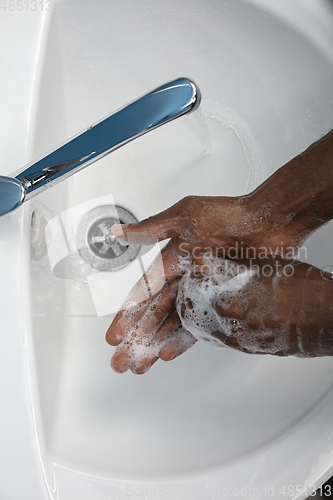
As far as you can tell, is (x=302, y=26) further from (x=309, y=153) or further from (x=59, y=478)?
(x=59, y=478)

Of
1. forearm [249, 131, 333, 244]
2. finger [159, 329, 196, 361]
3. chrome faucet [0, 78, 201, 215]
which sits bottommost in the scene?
finger [159, 329, 196, 361]

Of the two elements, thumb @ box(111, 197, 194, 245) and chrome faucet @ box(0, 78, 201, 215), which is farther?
thumb @ box(111, 197, 194, 245)

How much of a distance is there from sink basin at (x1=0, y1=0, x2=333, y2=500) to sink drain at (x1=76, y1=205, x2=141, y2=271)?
0.01 m

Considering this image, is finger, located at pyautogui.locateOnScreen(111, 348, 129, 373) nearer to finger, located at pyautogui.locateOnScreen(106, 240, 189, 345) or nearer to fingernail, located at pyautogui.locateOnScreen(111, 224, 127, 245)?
finger, located at pyautogui.locateOnScreen(106, 240, 189, 345)

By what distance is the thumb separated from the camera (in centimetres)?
49

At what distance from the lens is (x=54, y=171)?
1.19 feet

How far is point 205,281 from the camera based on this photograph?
0.49 m

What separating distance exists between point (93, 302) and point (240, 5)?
0.42 metres

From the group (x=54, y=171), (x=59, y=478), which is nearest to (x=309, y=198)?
(x=54, y=171)

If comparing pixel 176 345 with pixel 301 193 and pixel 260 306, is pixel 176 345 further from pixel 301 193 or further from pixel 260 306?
pixel 301 193

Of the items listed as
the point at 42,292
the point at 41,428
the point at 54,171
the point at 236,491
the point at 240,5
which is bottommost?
the point at 236,491
